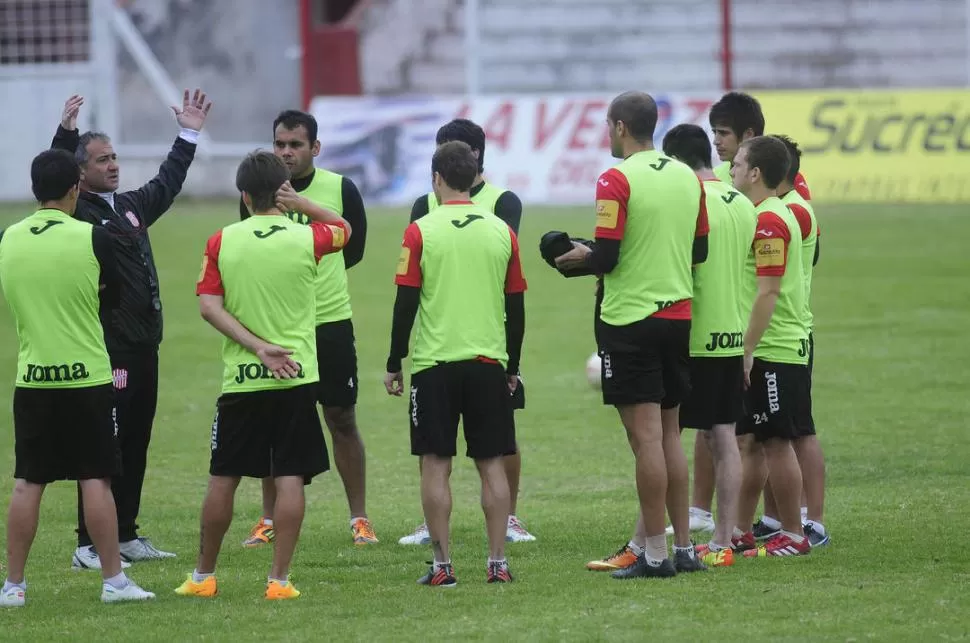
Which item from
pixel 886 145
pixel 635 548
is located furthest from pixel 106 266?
pixel 886 145

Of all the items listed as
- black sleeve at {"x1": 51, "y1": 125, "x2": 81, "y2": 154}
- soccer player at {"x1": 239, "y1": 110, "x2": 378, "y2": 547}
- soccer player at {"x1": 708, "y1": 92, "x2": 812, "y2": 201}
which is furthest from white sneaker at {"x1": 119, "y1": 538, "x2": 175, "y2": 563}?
soccer player at {"x1": 708, "y1": 92, "x2": 812, "y2": 201}

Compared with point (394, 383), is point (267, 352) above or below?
above

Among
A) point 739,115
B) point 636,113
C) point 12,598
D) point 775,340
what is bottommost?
point 12,598

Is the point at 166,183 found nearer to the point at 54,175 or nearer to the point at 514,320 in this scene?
the point at 54,175

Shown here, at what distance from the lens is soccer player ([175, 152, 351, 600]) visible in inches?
272

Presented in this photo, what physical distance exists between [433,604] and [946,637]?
2219mm

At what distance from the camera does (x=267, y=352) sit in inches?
270

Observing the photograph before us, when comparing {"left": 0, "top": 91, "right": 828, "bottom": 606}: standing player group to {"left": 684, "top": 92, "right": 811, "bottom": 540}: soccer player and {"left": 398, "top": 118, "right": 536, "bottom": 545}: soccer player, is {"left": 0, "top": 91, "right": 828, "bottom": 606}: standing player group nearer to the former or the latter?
{"left": 684, "top": 92, "right": 811, "bottom": 540}: soccer player

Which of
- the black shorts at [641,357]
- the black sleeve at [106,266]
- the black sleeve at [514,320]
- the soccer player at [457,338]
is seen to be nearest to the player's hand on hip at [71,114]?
the black sleeve at [106,266]

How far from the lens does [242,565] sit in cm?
806

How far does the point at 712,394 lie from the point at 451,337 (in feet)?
4.53

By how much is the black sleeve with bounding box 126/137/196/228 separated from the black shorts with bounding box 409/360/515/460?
7.10 ft

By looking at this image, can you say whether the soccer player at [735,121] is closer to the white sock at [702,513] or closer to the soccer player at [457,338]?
the soccer player at [457,338]

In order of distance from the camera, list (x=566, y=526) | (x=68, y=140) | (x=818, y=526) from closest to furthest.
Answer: (x=818, y=526)
(x=68, y=140)
(x=566, y=526)
